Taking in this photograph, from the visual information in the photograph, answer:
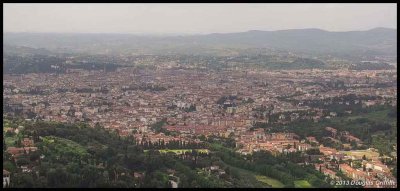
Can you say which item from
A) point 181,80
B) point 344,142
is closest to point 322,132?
point 344,142

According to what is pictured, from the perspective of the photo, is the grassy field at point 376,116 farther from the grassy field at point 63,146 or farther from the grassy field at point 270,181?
the grassy field at point 63,146

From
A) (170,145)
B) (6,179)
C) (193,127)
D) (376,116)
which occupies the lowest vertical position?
(193,127)

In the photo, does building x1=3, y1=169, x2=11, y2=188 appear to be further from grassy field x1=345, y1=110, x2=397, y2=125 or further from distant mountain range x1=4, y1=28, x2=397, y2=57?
distant mountain range x1=4, y1=28, x2=397, y2=57

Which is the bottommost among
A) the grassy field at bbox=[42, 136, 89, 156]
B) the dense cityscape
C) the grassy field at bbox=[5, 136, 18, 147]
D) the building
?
the dense cityscape

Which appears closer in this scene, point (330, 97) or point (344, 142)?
point (344, 142)

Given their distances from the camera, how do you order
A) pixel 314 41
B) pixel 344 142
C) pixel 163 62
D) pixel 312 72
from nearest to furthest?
pixel 344 142
pixel 312 72
pixel 163 62
pixel 314 41

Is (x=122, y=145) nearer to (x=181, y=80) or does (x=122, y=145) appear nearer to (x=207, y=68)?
(x=181, y=80)

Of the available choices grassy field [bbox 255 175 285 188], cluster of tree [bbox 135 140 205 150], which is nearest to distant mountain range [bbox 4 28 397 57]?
cluster of tree [bbox 135 140 205 150]

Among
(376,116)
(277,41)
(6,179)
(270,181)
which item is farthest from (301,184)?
(277,41)

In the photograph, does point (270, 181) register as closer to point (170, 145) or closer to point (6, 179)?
point (170, 145)

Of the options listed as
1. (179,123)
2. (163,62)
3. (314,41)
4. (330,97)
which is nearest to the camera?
(179,123)

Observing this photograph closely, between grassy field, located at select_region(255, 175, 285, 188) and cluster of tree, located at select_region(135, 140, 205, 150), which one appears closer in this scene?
grassy field, located at select_region(255, 175, 285, 188)
